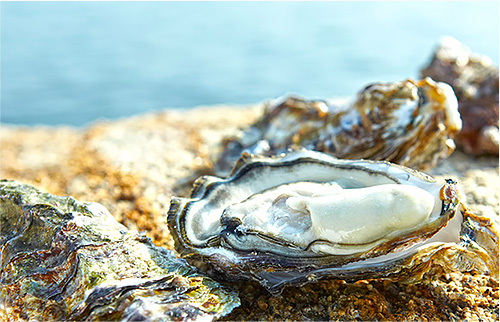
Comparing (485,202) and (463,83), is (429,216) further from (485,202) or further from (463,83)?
(463,83)

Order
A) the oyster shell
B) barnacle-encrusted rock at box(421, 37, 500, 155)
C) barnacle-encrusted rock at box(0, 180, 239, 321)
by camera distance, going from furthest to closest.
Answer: barnacle-encrusted rock at box(421, 37, 500, 155) → the oyster shell → barnacle-encrusted rock at box(0, 180, 239, 321)

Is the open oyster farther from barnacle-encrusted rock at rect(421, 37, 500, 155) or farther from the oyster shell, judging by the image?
barnacle-encrusted rock at rect(421, 37, 500, 155)

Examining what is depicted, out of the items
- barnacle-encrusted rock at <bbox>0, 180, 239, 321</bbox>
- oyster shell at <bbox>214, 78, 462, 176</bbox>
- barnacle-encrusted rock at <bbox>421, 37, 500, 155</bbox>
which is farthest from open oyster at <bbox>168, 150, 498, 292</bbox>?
barnacle-encrusted rock at <bbox>421, 37, 500, 155</bbox>

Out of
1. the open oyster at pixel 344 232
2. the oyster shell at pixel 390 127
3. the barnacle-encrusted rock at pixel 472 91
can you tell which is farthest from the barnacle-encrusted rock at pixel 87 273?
the barnacle-encrusted rock at pixel 472 91

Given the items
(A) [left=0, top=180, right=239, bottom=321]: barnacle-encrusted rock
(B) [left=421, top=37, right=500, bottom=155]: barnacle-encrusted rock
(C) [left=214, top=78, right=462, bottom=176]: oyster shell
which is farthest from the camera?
(B) [left=421, top=37, right=500, bottom=155]: barnacle-encrusted rock

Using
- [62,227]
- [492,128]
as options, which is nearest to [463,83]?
[492,128]

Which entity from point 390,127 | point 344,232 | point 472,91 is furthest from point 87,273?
point 472,91

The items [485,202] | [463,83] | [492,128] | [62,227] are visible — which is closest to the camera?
[62,227]
